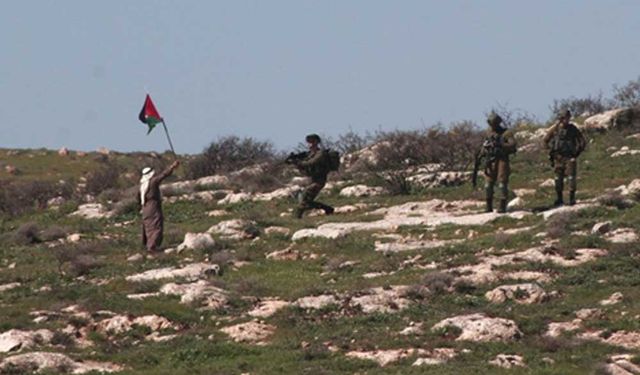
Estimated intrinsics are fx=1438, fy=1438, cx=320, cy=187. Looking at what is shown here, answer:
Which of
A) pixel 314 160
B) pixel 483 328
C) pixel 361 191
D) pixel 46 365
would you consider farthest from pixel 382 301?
pixel 361 191

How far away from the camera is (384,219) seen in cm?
3275

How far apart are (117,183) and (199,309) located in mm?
30360

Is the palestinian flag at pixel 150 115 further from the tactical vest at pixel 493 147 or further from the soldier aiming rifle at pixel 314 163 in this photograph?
the tactical vest at pixel 493 147

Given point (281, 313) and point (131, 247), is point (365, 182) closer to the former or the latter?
point (131, 247)

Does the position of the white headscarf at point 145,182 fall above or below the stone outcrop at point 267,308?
above

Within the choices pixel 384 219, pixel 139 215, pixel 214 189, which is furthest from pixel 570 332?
pixel 214 189

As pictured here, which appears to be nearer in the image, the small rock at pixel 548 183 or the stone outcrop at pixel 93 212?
the small rock at pixel 548 183

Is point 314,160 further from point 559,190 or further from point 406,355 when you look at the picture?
point 406,355

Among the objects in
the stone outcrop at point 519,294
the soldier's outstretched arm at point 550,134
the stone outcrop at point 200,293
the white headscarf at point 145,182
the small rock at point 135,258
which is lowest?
the stone outcrop at point 519,294

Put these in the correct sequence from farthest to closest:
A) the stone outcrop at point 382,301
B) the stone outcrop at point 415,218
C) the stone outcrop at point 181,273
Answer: the stone outcrop at point 415,218 → the stone outcrop at point 181,273 → the stone outcrop at point 382,301

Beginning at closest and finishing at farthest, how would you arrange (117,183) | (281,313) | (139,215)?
(281,313), (139,215), (117,183)

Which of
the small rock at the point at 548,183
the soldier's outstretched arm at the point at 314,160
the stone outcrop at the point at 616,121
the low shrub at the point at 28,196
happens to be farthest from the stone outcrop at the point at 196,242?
the stone outcrop at the point at 616,121

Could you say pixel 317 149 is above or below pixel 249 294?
above

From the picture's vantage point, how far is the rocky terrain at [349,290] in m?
18.5
